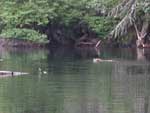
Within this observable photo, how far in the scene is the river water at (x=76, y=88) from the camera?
2402cm

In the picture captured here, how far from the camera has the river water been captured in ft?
78.8

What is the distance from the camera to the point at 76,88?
29.6 m

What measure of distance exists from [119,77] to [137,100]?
29.6 feet

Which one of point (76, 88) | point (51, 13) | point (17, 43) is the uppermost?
point (76, 88)

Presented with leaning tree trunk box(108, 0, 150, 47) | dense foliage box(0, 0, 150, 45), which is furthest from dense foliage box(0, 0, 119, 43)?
leaning tree trunk box(108, 0, 150, 47)

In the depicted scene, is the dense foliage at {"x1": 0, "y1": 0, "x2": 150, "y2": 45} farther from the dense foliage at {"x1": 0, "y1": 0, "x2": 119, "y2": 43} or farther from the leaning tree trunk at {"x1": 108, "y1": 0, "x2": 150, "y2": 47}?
the leaning tree trunk at {"x1": 108, "y1": 0, "x2": 150, "y2": 47}

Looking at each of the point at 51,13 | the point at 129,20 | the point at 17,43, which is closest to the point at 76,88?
the point at 129,20

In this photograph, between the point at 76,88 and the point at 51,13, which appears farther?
the point at 51,13

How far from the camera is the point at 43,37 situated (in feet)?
215

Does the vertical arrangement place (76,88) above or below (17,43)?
above

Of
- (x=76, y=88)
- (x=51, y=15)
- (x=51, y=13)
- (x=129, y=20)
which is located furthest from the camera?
(x=51, y=13)


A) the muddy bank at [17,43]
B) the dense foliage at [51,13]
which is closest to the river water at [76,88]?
the muddy bank at [17,43]

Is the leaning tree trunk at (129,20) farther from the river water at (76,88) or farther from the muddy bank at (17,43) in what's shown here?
the river water at (76,88)

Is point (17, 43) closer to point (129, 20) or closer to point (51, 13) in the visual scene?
point (51, 13)
